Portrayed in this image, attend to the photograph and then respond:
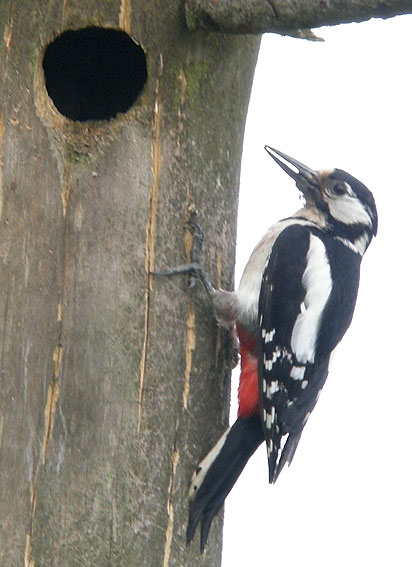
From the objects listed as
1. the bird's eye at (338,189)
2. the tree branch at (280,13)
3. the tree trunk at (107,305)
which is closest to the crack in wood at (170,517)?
the tree trunk at (107,305)

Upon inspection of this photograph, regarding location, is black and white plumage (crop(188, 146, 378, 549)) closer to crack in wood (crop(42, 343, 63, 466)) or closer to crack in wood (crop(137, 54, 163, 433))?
crack in wood (crop(137, 54, 163, 433))

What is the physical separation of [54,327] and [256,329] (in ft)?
3.16

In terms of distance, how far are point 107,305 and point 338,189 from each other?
5.05 feet

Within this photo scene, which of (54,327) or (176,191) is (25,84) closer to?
(176,191)

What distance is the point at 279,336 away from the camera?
11.8ft

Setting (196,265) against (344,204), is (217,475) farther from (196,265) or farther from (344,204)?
(344,204)

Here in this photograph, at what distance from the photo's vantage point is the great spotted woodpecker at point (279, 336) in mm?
3201

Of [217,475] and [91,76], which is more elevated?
[91,76]

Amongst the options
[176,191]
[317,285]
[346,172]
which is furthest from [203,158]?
[346,172]

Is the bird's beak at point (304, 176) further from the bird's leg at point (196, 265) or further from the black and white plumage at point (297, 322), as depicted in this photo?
the bird's leg at point (196, 265)

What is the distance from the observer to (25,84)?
10.1 feet

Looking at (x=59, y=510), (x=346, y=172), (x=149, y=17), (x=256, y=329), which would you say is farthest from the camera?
(x=346, y=172)

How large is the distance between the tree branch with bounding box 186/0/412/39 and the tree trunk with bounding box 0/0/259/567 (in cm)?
12

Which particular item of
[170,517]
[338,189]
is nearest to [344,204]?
[338,189]
